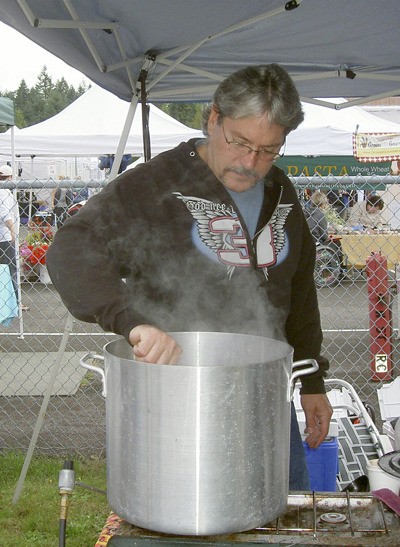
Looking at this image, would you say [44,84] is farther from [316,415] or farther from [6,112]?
[316,415]

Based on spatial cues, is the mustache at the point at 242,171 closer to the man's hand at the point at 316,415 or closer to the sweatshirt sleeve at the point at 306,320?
the sweatshirt sleeve at the point at 306,320

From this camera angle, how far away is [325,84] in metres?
3.68

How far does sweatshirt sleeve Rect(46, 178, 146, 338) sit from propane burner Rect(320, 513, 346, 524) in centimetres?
58

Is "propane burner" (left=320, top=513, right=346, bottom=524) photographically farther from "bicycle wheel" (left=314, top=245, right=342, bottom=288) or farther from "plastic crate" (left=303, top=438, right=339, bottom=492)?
"bicycle wheel" (left=314, top=245, right=342, bottom=288)

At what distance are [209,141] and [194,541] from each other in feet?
3.57

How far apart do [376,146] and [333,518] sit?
1088cm

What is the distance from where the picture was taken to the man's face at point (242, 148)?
1.83 meters

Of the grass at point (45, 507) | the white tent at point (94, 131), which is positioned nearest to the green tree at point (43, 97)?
the white tent at point (94, 131)

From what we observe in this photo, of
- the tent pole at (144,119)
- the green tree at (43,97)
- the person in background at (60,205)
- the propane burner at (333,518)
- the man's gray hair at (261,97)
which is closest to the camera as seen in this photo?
the propane burner at (333,518)

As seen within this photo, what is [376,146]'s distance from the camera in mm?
11734

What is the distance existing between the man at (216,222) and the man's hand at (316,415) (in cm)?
28

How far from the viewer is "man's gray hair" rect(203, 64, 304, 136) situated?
182 cm

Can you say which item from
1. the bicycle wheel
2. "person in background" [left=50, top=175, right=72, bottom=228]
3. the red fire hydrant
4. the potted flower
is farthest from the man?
the bicycle wheel

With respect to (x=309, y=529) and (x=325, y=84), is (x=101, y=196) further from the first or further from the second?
(x=325, y=84)
